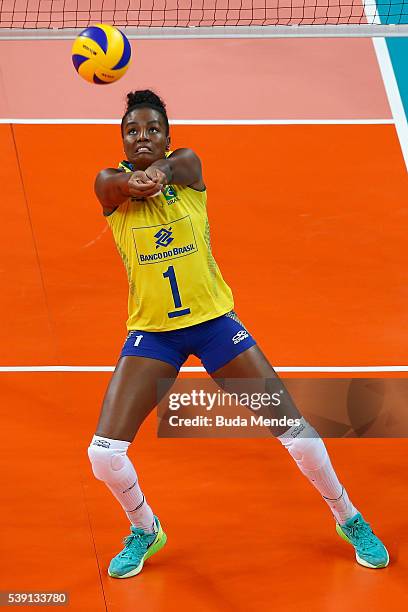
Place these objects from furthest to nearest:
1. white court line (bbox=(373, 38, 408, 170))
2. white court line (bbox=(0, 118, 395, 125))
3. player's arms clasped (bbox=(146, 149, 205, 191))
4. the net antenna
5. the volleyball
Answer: the net antenna
white court line (bbox=(0, 118, 395, 125))
white court line (bbox=(373, 38, 408, 170))
the volleyball
player's arms clasped (bbox=(146, 149, 205, 191))

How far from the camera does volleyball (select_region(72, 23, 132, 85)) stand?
23.0 ft

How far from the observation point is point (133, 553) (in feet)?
21.4

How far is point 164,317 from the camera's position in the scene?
644 centimetres

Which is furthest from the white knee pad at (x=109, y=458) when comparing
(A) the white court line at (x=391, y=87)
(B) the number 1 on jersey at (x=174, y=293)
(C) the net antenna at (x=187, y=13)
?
(C) the net antenna at (x=187, y=13)

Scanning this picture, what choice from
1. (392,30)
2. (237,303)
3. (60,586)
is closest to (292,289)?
(237,303)

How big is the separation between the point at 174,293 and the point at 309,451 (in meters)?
1.31

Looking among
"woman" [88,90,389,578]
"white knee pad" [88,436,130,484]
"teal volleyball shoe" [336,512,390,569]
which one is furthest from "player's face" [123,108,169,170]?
"teal volleyball shoe" [336,512,390,569]

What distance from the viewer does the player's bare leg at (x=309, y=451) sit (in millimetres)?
6355

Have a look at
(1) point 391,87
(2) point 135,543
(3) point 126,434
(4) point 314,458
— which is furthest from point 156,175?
(1) point 391,87

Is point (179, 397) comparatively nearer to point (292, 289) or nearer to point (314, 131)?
point (292, 289)

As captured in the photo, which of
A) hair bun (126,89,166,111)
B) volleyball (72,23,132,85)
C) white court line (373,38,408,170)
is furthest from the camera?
white court line (373,38,408,170)

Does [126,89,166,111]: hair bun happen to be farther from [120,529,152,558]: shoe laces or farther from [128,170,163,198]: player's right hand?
[120,529,152,558]: shoe laces

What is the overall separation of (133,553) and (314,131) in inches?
291

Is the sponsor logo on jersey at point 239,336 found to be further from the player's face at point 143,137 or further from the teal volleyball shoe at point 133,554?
the teal volleyball shoe at point 133,554
